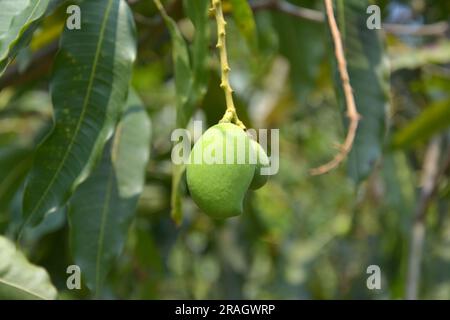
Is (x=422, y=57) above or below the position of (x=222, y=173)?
above

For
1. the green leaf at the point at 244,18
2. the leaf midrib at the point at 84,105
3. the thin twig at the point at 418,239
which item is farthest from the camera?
the thin twig at the point at 418,239

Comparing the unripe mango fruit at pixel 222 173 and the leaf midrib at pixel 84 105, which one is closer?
the unripe mango fruit at pixel 222 173

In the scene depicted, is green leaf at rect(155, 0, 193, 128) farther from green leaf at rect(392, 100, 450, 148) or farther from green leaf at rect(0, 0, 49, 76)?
green leaf at rect(392, 100, 450, 148)

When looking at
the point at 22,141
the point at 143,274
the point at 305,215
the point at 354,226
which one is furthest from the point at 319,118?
the point at 22,141

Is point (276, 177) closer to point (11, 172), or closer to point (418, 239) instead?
point (418, 239)

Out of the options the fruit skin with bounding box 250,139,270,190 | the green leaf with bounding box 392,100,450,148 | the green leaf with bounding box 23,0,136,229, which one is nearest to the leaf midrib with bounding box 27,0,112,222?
the green leaf with bounding box 23,0,136,229

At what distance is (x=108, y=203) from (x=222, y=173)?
1.24ft

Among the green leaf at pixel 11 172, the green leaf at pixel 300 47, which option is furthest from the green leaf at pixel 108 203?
the green leaf at pixel 300 47

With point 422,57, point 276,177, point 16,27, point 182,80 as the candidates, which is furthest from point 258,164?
point 276,177

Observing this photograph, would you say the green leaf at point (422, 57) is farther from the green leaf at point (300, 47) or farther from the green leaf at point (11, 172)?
Answer: the green leaf at point (11, 172)

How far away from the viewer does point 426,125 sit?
1.74 m

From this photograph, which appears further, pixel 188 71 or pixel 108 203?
pixel 108 203

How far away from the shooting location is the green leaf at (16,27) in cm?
83

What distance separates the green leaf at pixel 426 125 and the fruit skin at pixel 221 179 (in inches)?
40.0
